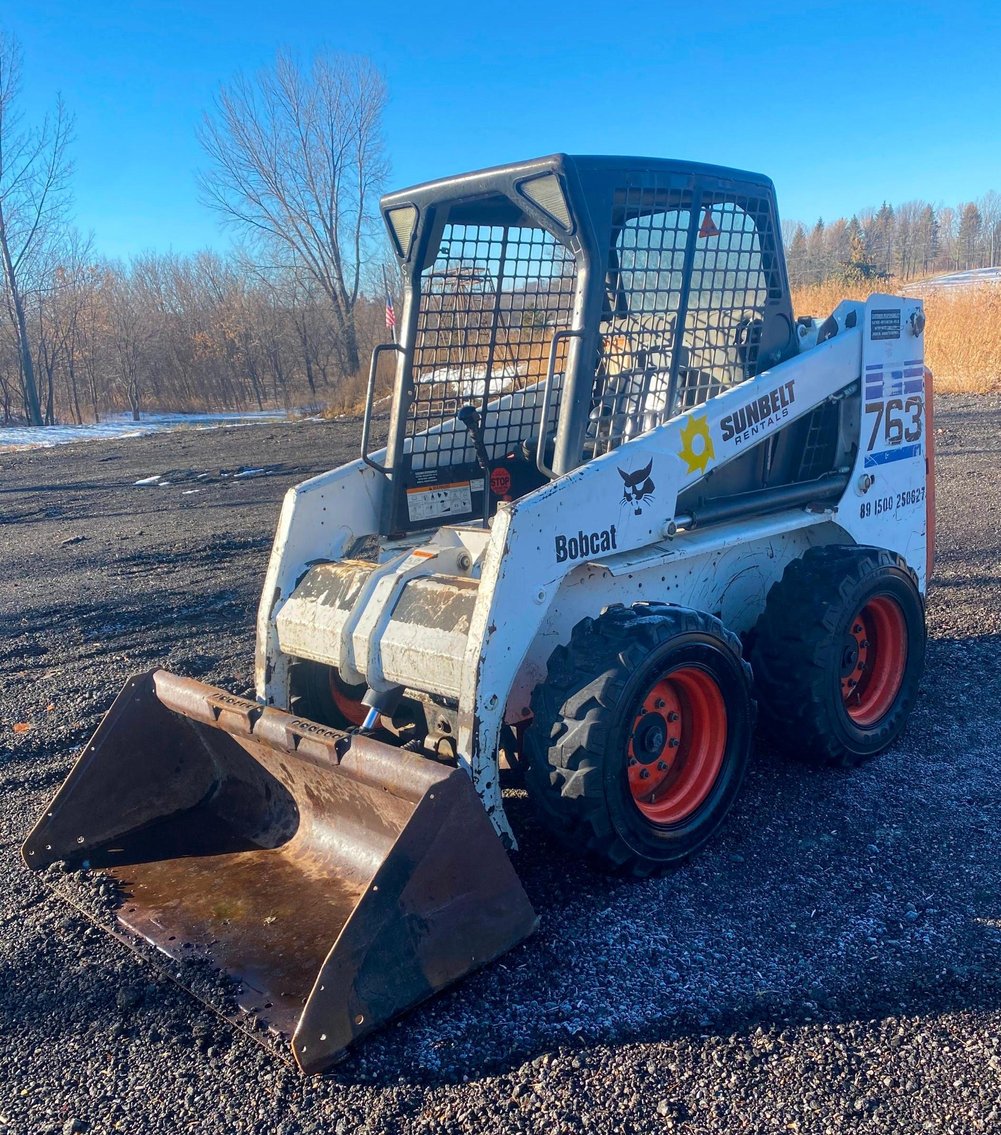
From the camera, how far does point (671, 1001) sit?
2.75 m

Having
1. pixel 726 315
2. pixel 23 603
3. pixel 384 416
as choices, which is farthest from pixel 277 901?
pixel 384 416

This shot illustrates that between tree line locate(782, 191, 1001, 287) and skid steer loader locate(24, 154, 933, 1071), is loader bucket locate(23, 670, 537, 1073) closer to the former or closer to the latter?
skid steer loader locate(24, 154, 933, 1071)

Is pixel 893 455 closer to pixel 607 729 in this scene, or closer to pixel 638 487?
pixel 638 487

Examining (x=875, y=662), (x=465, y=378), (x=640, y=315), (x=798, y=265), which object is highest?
(x=798, y=265)

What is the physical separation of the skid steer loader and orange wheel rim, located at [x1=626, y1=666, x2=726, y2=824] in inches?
0.5

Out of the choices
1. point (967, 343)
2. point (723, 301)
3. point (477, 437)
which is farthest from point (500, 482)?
point (967, 343)

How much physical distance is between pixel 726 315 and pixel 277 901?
290 centimetres

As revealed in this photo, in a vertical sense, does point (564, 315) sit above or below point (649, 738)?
above

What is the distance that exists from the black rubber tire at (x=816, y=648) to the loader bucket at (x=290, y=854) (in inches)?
62.7

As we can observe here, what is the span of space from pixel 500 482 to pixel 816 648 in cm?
157

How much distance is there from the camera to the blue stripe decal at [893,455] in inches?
179

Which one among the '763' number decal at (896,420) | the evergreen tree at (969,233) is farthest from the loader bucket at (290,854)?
the evergreen tree at (969,233)

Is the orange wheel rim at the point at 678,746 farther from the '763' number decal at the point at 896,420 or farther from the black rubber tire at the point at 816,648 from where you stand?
the '763' number decal at the point at 896,420

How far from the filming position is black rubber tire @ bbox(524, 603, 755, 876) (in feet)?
10.2
